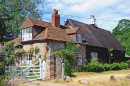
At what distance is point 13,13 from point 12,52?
1055cm

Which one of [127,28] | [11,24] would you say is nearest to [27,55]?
[11,24]

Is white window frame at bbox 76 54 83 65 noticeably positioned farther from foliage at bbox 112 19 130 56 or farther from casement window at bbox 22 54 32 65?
foliage at bbox 112 19 130 56

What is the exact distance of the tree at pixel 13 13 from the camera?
2896 cm

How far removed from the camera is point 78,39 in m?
22.3

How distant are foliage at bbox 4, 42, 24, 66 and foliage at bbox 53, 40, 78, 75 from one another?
5.84m

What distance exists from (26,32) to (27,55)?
2.81 metres

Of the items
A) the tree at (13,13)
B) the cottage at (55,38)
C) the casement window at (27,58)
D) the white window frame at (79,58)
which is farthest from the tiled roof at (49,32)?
the tree at (13,13)

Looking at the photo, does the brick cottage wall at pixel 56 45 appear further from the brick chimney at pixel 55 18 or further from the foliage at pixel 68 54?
the brick chimney at pixel 55 18

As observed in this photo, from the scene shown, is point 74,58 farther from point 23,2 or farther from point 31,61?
point 23,2

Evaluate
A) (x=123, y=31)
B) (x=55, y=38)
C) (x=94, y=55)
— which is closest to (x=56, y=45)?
(x=55, y=38)

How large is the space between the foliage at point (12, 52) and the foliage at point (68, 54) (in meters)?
5.84

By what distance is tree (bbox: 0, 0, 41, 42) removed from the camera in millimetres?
28962

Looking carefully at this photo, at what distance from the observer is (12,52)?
837 inches

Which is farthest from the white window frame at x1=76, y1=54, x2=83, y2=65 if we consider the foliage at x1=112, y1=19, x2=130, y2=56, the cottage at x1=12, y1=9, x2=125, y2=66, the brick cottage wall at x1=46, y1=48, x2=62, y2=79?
the foliage at x1=112, y1=19, x2=130, y2=56
